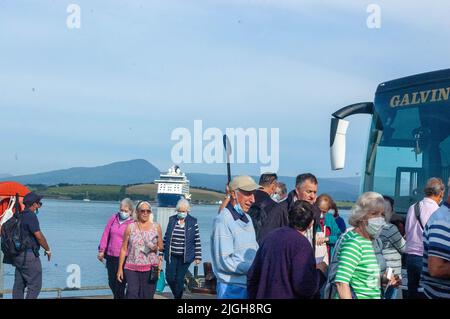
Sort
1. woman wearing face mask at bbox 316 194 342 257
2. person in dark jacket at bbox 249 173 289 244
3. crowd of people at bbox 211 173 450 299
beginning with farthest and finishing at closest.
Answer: woman wearing face mask at bbox 316 194 342 257 < person in dark jacket at bbox 249 173 289 244 < crowd of people at bbox 211 173 450 299

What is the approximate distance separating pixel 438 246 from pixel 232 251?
175 centimetres

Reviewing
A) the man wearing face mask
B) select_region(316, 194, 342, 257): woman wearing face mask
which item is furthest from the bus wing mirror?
the man wearing face mask

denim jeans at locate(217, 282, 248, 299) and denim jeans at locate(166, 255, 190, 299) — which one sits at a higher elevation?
denim jeans at locate(217, 282, 248, 299)

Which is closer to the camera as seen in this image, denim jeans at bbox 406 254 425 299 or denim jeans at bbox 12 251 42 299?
denim jeans at bbox 406 254 425 299

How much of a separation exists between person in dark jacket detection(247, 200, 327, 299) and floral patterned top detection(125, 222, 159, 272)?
388cm

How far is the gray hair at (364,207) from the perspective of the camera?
662cm

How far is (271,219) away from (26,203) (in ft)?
11.8

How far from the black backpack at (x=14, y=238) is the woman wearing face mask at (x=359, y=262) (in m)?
5.28

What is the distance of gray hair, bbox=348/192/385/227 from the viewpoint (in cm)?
662

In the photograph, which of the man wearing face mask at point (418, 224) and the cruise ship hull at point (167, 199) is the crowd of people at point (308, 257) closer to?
the man wearing face mask at point (418, 224)

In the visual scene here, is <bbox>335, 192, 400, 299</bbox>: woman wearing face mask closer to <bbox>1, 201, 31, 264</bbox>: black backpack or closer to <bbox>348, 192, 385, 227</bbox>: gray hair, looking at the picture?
<bbox>348, 192, 385, 227</bbox>: gray hair

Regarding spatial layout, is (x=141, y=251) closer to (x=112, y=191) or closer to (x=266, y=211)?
(x=266, y=211)

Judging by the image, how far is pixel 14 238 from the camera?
10.6 meters
